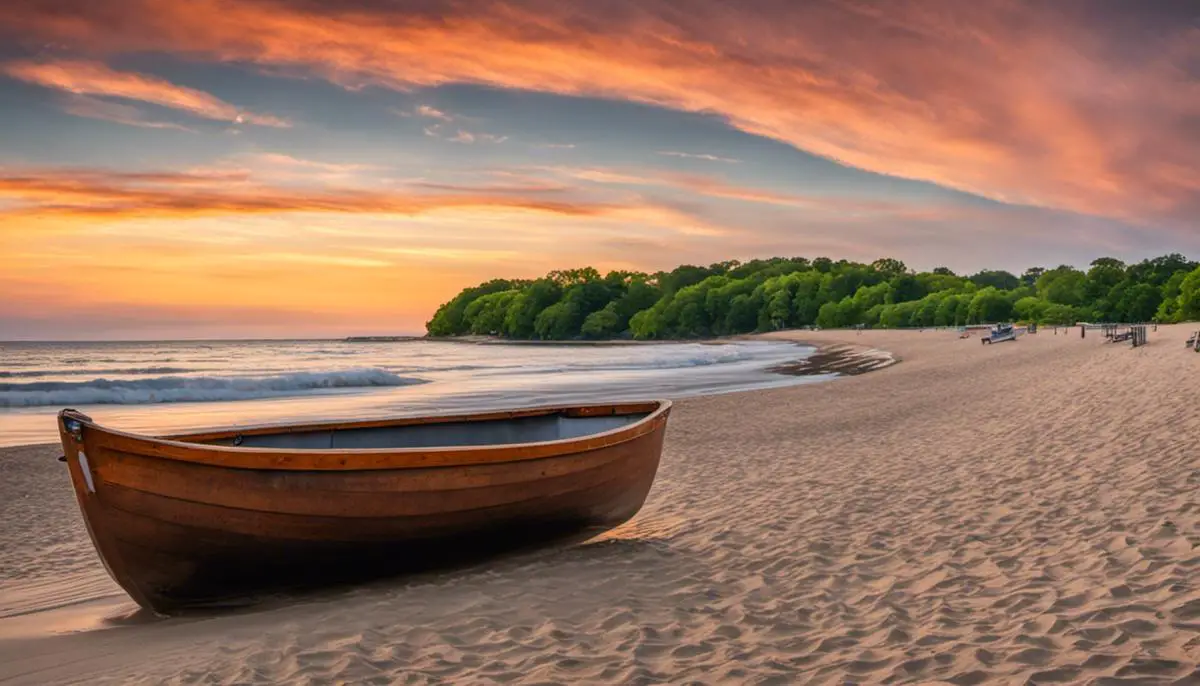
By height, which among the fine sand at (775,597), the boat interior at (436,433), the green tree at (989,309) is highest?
the green tree at (989,309)

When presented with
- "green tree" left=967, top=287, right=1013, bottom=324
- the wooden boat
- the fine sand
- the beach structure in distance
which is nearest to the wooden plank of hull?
the wooden boat

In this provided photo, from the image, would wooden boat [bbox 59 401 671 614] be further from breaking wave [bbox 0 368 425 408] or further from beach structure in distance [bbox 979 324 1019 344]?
beach structure in distance [bbox 979 324 1019 344]

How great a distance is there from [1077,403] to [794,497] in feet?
26.3

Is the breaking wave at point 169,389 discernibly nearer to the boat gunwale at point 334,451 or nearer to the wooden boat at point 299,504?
the boat gunwale at point 334,451

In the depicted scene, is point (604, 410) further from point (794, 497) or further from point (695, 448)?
point (695, 448)

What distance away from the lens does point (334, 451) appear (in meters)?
5.48

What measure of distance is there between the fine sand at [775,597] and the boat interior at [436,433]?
114 cm

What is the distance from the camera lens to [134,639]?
16.6 feet

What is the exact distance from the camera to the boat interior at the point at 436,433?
747 cm

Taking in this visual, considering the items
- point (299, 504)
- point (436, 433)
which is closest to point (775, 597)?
point (299, 504)

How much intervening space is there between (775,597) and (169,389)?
25.4 m

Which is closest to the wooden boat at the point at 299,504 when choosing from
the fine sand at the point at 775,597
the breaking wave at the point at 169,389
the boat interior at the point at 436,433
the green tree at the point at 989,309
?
the fine sand at the point at 775,597

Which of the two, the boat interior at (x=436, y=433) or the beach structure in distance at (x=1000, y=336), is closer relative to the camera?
the boat interior at (x=436, y=433)

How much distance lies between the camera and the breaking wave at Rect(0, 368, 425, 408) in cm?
2403
